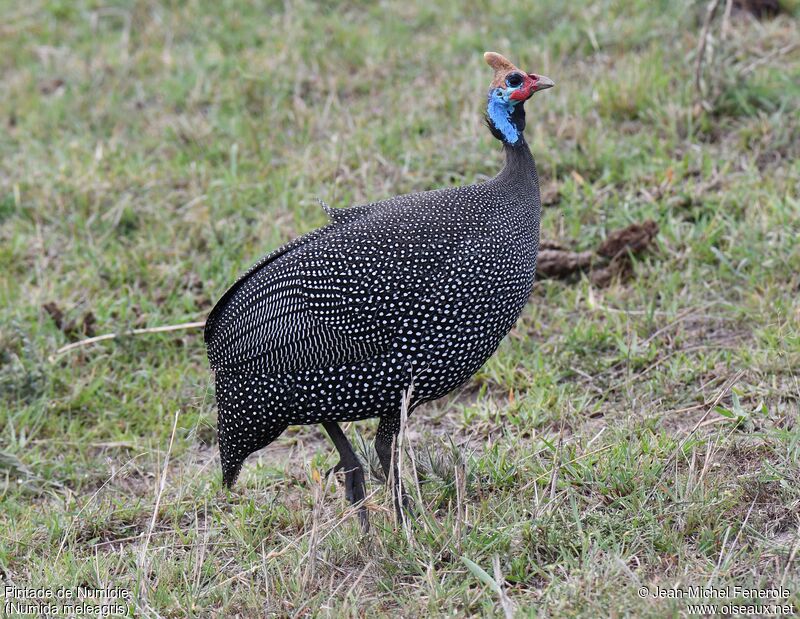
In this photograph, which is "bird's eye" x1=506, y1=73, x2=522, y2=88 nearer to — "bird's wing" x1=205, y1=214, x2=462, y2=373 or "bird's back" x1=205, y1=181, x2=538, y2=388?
"bird's back" x1=205, y1=181, x2=538, y2=388

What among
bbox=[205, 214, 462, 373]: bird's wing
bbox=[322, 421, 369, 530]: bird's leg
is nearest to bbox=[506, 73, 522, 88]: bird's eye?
bbox=[205, 214, 462, 373]: bird's wing

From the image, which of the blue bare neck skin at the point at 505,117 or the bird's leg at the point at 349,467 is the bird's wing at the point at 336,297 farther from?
the blue bare neck skin at the point at 505,117

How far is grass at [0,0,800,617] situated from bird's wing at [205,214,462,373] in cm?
45

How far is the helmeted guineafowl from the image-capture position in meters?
3.61

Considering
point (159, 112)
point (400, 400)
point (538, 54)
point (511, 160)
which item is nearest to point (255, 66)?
point (159, 112)

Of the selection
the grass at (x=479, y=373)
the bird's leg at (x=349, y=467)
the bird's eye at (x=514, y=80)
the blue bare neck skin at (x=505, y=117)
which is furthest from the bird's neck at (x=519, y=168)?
the bird's leg at (x=349, y=467)

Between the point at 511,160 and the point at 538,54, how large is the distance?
281 centimetres

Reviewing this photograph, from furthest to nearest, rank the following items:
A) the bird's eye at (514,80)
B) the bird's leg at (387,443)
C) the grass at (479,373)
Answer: the bird's eye at (514,80) → the bird's leg at (387,443) → the grass at (479,373)

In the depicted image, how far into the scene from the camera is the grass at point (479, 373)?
3410mm

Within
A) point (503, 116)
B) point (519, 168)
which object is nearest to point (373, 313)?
point (519, 168)

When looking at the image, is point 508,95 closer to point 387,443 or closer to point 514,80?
point 514,80

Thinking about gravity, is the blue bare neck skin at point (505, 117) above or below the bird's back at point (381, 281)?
above

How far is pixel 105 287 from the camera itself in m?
5.59

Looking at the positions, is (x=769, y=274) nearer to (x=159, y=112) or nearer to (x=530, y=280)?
(x=530, y=280)
